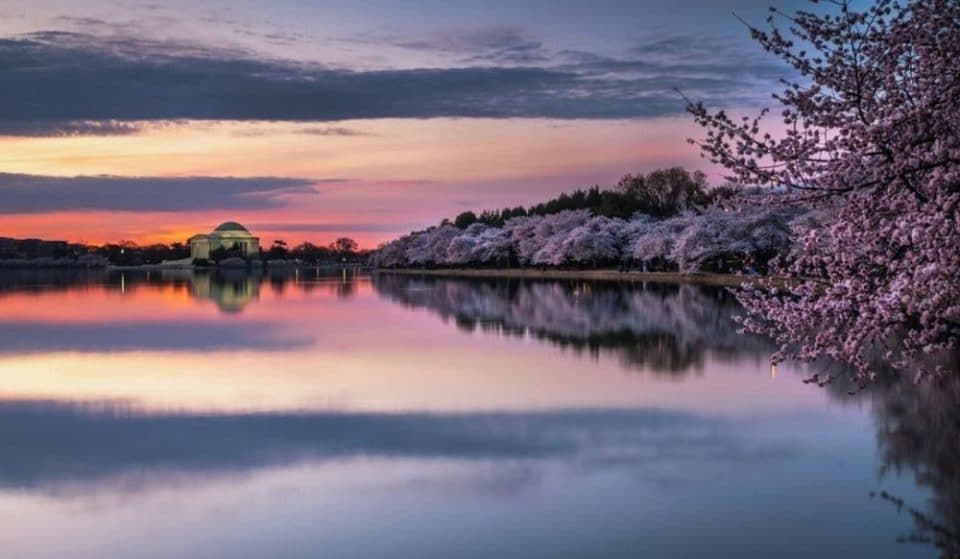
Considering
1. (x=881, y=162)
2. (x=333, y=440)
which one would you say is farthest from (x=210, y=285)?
(x=881, y=162)

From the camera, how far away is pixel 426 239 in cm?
11631

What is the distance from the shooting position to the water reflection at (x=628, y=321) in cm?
2003

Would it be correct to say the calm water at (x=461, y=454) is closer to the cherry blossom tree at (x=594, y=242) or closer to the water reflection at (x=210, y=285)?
the water reflection at (x=210, y=285)

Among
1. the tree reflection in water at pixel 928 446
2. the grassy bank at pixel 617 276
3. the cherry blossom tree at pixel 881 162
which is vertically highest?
the cherry blossom tree at pixel 881 162

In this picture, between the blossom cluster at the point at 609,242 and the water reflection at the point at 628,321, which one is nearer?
the water reflection at the point at 628,321

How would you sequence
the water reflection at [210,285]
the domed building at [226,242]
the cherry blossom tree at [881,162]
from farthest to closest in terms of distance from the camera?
the domed building at [226,242] < the water reflection at [210,285] < the cherry blossom tree at [881,162]

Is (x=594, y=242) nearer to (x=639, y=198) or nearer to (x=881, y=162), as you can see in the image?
(x=639, y=198)

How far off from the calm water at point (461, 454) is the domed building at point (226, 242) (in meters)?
153

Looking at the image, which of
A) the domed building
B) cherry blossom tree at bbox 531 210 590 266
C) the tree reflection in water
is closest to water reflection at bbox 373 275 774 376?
the tree reflection in water

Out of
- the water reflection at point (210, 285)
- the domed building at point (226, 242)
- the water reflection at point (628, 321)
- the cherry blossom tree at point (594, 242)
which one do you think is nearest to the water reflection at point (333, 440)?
the water reflection at point (628, 321)

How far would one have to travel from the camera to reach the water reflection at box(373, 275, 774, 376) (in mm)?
20031

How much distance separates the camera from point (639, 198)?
96.9 m

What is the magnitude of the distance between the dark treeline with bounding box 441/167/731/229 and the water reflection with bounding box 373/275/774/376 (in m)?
40.0

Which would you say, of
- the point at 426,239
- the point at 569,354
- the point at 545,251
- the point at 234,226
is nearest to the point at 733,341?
the point at 569,354
